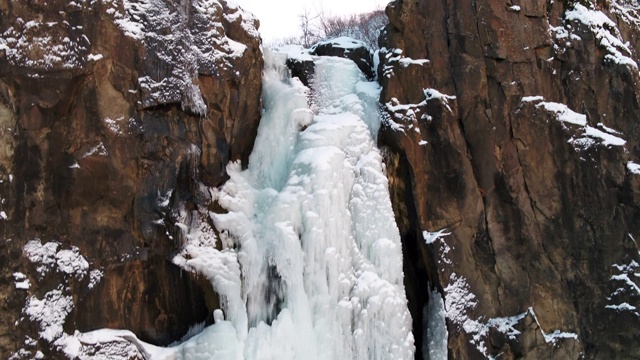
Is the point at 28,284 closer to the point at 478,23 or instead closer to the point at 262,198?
the point at 262,198

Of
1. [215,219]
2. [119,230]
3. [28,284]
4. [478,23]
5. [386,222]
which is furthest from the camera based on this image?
[478,23]

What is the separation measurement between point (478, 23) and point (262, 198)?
5148 mm

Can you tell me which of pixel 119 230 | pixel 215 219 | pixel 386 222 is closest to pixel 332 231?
pixel 386 222

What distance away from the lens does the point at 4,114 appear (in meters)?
8.13

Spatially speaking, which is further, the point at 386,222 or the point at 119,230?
the point at 386,222

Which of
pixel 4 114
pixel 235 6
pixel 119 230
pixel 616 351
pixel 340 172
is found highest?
pixel 235 6

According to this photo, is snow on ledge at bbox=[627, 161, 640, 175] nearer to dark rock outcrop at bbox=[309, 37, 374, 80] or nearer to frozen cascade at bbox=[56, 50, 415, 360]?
frozen cascade at bbox=[56, 50, 415, 360]

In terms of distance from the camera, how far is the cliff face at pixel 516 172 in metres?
10.3

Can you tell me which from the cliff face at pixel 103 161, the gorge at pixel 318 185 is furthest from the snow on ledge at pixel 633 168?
the cliff face at pixel 103 161

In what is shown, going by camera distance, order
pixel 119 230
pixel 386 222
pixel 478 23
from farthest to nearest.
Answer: pixel 478 23 < pixel 386 222 < pixel 119 230

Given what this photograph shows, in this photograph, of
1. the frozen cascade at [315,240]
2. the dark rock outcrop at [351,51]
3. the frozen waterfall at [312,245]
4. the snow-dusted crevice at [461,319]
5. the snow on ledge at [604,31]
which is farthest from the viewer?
the dark rock outcrop at [351,51]

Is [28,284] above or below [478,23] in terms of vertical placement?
below

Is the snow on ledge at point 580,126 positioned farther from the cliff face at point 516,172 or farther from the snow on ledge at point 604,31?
the snow on ledge at point 604,31

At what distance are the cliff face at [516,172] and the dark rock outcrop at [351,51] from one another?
1.05 metres
